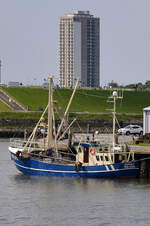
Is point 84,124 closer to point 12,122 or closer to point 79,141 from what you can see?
point 12,122

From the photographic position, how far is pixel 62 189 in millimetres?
80812

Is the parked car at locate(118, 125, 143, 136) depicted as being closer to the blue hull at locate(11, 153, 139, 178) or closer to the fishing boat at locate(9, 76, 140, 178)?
the fishing boat at locate(9, 76, 140, 178)

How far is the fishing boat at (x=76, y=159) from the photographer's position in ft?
284

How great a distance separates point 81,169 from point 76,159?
181 cm

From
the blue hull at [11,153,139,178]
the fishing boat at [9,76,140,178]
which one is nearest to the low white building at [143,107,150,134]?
the fishing boat at [9,76,140,178]

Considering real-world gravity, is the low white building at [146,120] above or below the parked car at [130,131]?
above

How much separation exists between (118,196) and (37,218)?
1154cm

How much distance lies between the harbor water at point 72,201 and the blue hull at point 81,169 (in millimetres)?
984

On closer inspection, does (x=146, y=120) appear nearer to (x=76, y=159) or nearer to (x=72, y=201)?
(x=76, y=159)

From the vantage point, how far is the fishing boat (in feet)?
284

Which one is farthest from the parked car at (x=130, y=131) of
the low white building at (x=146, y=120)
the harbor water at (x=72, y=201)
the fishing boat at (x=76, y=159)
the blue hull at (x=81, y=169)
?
the harbor water at (x=72, y=201)

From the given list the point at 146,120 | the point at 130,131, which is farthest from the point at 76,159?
the point at 130,131

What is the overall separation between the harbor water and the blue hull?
0.98 m

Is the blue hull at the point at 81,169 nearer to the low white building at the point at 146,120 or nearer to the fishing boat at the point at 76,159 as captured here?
the fishing boat at the point at 76,159
